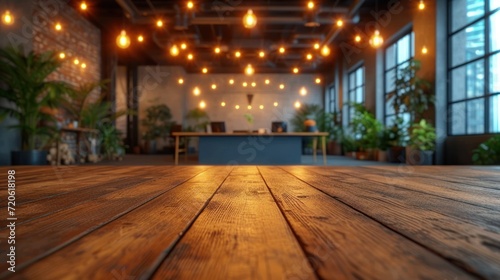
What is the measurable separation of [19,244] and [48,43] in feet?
26.4

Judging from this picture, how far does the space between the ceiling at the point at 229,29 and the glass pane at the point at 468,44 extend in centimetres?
197

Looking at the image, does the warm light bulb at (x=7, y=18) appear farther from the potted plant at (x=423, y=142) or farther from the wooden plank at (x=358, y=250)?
the potted plant at (x=423, y=142)

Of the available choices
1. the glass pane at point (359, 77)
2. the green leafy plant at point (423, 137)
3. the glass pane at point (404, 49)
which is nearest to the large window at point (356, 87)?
the glass pane at point (359, 77)

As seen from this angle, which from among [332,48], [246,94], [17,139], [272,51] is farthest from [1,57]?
[246,94]

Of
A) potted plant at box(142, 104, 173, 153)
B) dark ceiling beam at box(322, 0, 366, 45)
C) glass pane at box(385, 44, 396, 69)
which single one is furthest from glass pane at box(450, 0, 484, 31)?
potted plant at box(142, 104, 173, 153)

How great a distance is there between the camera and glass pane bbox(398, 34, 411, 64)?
826 centimetres

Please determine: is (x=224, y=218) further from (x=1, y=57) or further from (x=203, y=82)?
(x=203, y=82)

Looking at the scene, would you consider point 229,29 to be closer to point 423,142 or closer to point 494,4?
point 423,142

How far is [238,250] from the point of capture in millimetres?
571

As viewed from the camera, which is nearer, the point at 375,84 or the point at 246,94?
the point at 375,84

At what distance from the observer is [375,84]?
31.4ft

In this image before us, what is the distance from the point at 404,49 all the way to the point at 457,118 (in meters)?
2.55

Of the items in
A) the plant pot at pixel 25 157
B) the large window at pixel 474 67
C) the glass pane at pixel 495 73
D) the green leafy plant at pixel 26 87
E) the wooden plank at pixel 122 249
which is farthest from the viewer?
the plant pot at pixel 25 157

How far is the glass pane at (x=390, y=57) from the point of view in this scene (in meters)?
9.08
